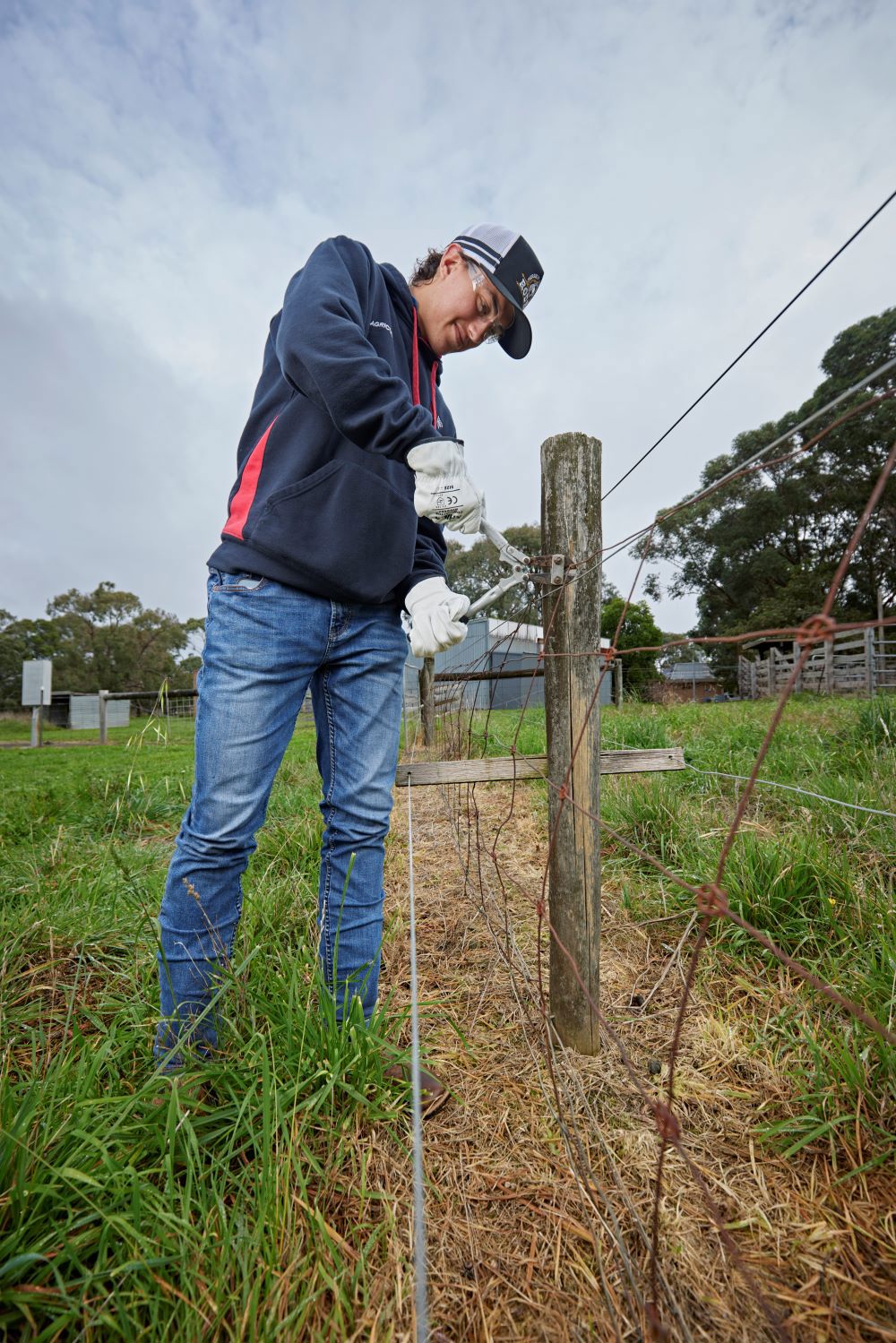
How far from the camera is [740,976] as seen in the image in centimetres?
152

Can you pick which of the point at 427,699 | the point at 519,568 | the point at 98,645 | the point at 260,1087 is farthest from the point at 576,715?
the point at 98,645

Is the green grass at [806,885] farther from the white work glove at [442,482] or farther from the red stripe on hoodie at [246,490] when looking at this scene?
the red stripe on hoodie at [246,490]

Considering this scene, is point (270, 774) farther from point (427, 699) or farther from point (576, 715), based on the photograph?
point (427, 699)

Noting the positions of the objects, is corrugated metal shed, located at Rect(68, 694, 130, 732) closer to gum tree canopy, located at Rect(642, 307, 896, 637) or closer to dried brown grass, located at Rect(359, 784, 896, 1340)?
gum tree canopy, located at Rect(642, 307, 896, 637)

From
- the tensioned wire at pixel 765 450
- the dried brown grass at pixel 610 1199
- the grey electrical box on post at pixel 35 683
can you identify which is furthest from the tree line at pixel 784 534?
the grey electrical box on post at pixel 35 683

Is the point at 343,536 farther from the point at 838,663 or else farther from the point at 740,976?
the point at 838,663

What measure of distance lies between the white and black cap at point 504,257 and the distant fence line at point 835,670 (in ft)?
14.2

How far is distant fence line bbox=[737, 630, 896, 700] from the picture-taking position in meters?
6.05

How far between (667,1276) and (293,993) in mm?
Result: 726

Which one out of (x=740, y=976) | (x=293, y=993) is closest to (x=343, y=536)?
(x=293, y=993)

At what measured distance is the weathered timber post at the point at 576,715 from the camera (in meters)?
Result: 1.30

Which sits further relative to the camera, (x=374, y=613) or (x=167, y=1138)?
(x=374, y=613)

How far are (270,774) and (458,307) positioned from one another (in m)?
1.14

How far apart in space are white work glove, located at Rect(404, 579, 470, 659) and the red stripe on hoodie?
14.3 inches
